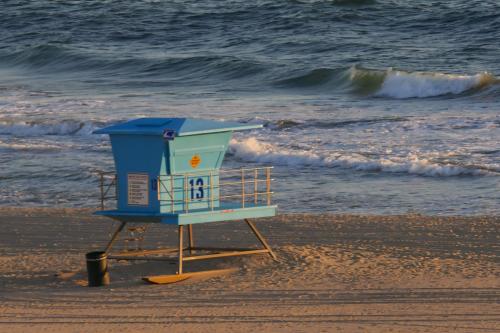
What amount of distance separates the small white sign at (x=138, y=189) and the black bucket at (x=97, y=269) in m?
0.52

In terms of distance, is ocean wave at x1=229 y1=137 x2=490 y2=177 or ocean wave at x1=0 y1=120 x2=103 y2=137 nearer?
ocean wave at x1=229 y1=137 x2=490 y2=177

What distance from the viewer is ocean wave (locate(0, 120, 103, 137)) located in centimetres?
2122

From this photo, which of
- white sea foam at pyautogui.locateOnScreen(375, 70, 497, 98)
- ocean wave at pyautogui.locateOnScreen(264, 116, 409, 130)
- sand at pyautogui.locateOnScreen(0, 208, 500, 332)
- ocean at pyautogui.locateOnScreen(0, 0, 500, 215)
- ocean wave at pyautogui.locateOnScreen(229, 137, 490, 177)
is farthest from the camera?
white sea foam at pyautogui.locateOnScreen(375, 70, 497, 98)

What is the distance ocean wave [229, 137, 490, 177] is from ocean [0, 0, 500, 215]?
3 cm

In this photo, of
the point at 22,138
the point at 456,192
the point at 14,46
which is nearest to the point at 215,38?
the point at 14,46

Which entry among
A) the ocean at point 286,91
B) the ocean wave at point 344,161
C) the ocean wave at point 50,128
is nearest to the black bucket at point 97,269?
the ocean at point 286,91

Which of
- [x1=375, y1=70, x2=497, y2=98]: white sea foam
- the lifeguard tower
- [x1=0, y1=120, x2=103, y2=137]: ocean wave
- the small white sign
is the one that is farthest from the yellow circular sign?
[x1=375, y1=70, x2=497, y2=98]: white sea foam

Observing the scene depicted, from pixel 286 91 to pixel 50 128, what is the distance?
6.91 meters

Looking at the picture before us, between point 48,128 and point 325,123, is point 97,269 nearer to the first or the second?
point 325,123

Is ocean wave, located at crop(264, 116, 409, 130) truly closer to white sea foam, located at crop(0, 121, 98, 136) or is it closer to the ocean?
the ocean

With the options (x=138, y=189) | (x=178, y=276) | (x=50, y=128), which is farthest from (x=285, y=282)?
(x=50, y=128)

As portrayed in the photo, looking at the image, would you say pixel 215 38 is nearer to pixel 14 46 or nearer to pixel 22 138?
pixel 14 46

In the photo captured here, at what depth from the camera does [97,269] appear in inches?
387

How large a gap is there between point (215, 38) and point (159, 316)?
27485 mm
